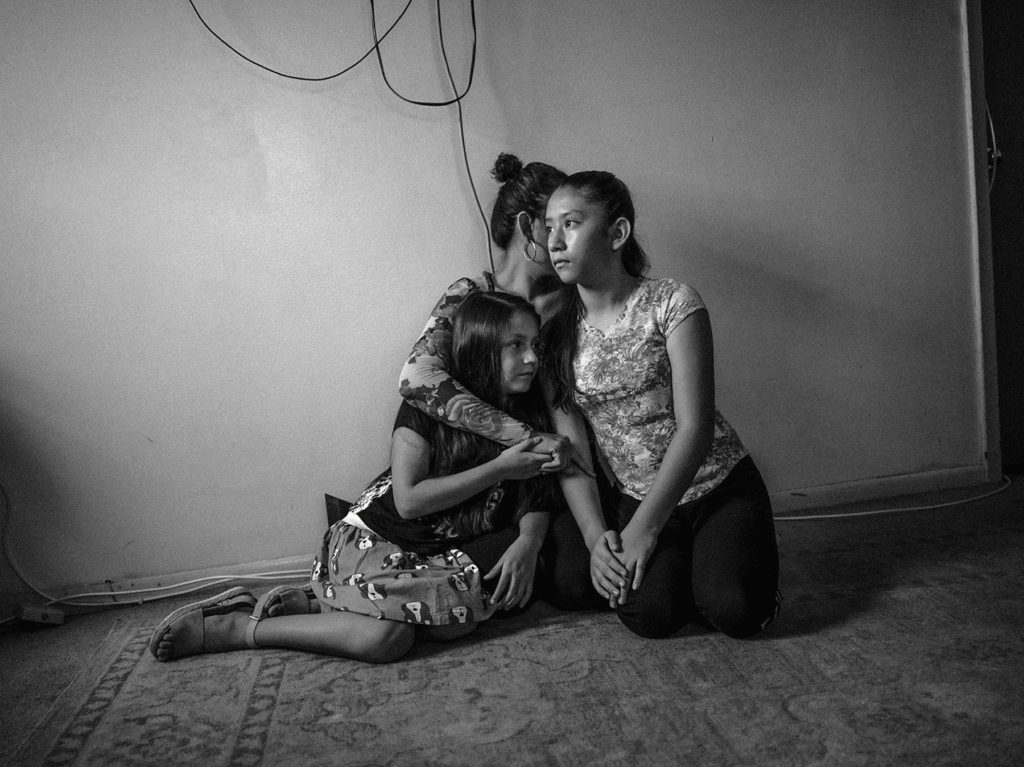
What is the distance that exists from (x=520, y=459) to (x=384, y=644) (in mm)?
414

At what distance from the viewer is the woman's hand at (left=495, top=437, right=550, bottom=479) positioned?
5.25 feet

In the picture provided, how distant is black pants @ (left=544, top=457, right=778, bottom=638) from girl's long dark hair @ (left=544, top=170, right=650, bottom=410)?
27cm

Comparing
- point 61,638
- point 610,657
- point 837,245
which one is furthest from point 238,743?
point 837,245

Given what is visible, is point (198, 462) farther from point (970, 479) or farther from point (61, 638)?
point (970, 479)

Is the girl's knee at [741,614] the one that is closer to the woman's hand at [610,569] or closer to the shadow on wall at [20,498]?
the woman's hand at [610,569]

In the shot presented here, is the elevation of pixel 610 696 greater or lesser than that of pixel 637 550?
lesser

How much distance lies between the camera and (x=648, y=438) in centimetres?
165

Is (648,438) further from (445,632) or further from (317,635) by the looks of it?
(317,635)

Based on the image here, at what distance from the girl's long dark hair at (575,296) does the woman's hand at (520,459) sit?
15cm

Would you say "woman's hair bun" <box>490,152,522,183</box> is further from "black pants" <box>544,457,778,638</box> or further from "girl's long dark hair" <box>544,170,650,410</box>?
"black pants" <box>544,457,778,638</box>

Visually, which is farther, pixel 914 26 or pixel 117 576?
pixel 914 26

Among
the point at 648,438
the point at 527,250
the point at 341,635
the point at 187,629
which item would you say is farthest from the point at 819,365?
the point at 187,629

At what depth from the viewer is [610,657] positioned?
1434 millimetres

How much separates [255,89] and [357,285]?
47cm
